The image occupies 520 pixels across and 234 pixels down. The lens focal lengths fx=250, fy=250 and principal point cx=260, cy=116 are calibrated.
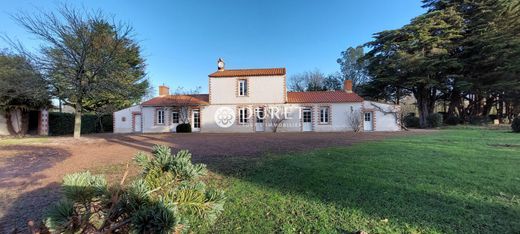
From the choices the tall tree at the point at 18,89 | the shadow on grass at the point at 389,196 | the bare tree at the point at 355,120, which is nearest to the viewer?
Result: the shadow on grass at the point at 389,196

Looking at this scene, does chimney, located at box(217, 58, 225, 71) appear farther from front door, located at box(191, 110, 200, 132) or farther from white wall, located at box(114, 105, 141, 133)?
white wall, located at box(114, 105, 141, 133)

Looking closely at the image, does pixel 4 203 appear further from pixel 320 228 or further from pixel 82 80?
pixel 82 80

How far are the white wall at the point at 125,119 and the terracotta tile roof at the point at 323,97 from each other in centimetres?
1438

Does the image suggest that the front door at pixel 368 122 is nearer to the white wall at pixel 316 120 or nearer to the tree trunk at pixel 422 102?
the white wall at pixel 316 120

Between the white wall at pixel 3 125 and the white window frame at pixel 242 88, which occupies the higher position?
the white window frame at pixel 242 88

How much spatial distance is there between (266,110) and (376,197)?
59.5 feet

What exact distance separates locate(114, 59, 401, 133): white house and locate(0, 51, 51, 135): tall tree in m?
8.11

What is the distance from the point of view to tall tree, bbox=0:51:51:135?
12.5m

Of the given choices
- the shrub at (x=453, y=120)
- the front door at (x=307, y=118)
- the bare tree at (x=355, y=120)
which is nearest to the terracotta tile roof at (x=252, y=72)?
the front door at (x=307, y=118)

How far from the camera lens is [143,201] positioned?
4.40 feet

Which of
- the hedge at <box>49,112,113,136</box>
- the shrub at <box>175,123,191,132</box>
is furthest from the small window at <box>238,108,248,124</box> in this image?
the hedge at <box>49,112,113,136</box>

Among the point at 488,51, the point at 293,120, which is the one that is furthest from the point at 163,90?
the point at 488,51

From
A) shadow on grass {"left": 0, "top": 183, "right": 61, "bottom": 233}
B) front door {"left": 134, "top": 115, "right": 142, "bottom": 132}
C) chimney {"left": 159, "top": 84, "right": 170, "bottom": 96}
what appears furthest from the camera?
chimney {"left": 159, "top": 84, "right": 170, "bottom": 96}

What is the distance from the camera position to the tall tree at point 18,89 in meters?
12.5
